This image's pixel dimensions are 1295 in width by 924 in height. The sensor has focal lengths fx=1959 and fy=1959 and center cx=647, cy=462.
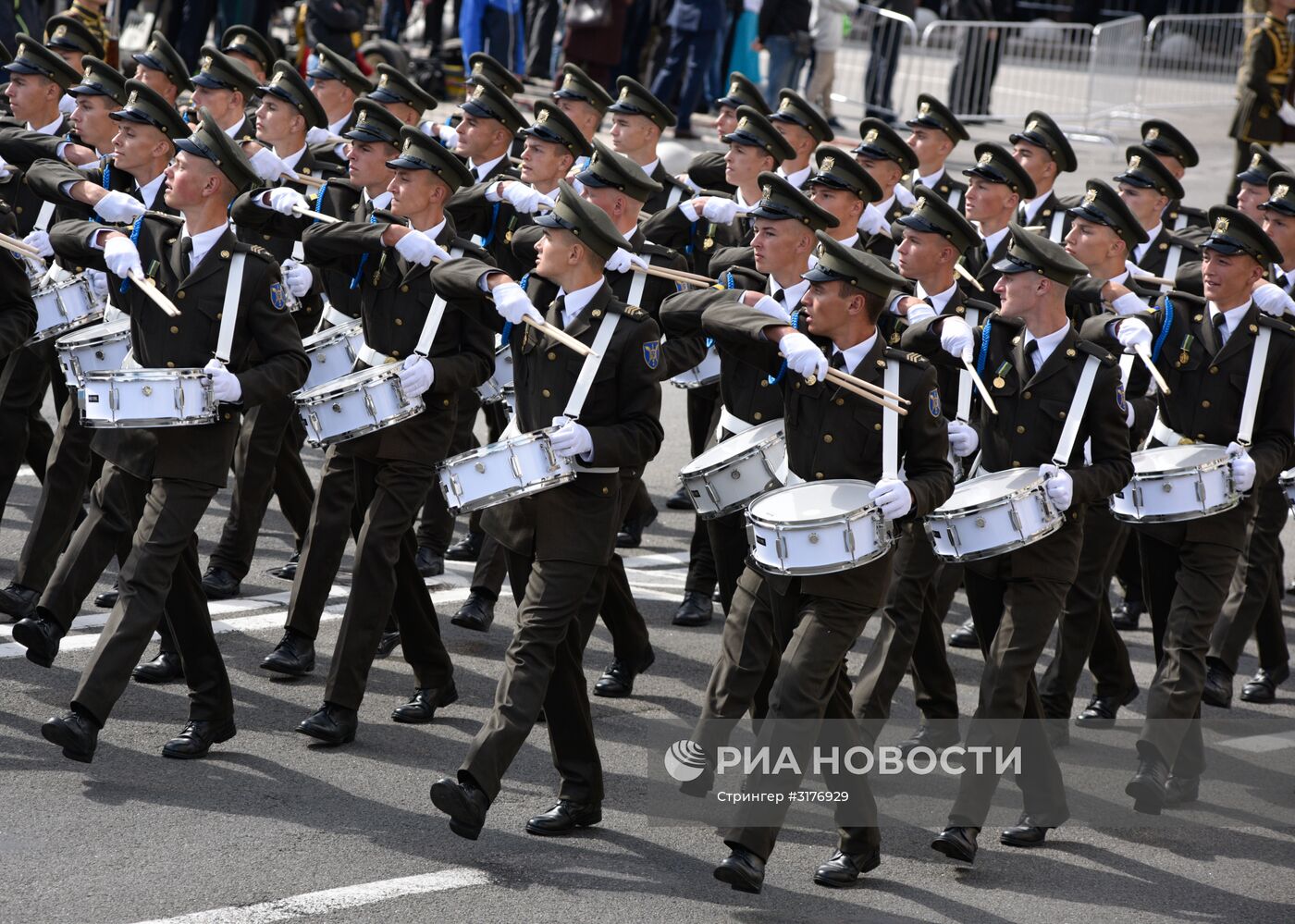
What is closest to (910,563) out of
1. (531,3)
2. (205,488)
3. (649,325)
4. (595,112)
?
(649,325)

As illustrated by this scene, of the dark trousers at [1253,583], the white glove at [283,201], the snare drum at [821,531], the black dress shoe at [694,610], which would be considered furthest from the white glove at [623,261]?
the dark trousers at [1253,583]

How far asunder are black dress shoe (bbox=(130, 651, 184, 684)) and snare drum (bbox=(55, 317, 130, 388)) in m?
1.20

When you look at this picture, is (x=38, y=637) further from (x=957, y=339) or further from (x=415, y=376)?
(x=957, y=339)

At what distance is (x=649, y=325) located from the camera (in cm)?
705

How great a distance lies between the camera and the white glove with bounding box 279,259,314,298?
8625mm

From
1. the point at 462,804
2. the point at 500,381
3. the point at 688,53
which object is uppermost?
the point at 688,53

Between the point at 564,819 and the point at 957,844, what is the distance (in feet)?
4.62

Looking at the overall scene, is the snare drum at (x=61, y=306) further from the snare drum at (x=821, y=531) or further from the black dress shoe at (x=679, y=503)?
the black dress shoe at (x=679, y=503)

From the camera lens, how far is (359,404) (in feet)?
24.9

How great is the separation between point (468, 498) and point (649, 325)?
0.90m

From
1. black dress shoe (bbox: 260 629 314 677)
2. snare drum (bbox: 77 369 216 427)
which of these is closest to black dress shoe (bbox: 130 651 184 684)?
black dress shoe (bbox: 260 629 314 677)

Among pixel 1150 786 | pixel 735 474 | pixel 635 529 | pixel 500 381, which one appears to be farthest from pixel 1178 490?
pixel 635 529

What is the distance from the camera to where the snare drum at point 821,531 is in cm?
653

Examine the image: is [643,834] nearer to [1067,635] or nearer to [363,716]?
[363,716]
